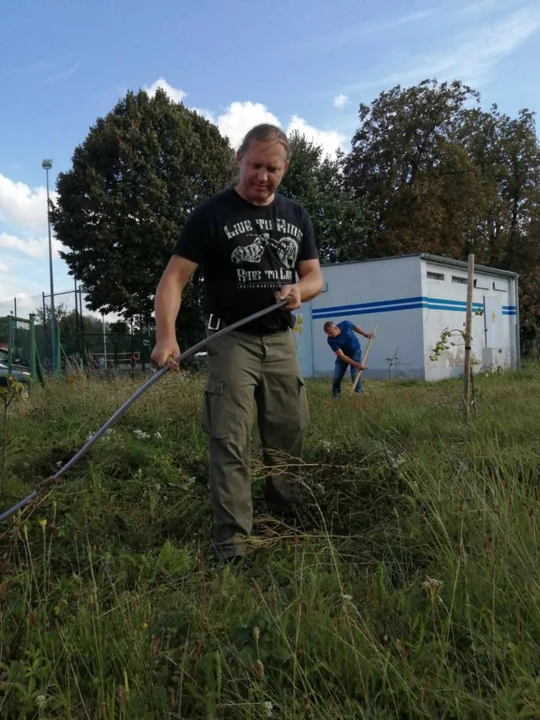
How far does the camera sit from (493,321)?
51.2 feet

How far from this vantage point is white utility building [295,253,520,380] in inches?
522

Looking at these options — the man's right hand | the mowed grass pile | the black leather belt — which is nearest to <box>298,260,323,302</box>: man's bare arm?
the black leather belt

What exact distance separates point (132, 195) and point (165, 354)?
18.0 meters

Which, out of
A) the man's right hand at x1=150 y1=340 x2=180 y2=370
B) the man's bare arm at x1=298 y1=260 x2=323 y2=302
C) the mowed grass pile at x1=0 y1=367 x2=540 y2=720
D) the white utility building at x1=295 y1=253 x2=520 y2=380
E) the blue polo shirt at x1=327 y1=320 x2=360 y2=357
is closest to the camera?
the mowed grass pile at x1=0 y1=367 x2=540 y2=720

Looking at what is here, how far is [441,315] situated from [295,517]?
12.0 m

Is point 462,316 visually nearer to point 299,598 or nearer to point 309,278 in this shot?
point 309,278

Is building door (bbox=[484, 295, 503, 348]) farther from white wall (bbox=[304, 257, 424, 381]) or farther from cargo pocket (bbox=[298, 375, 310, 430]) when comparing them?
cargo pocket (bbox=[298, 375, 310, 430])

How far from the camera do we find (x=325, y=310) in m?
14.3

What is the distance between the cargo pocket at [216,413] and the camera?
246 cm

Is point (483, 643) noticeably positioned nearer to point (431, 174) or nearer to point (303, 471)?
point (303, 471)

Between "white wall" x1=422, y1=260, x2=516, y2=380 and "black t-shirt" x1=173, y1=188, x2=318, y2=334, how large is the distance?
10210 mm

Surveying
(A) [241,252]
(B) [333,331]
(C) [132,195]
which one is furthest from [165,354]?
(C) [132,195]

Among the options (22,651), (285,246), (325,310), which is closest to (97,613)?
(22,651)

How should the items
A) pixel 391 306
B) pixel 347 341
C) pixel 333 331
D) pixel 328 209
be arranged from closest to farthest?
pixel 333 331 < pixel 347 341 < pixel 391 306 < pixel 328 209
